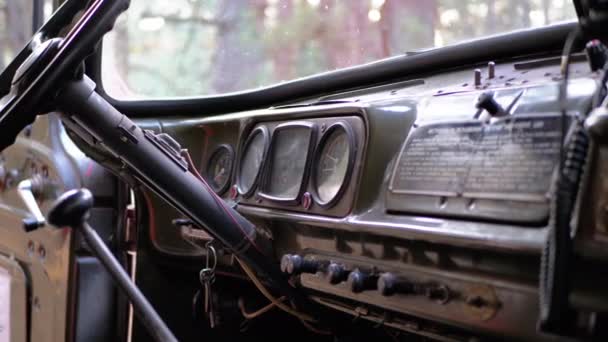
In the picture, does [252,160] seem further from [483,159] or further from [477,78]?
[483,159]

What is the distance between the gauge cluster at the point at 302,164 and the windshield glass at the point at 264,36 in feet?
1.27

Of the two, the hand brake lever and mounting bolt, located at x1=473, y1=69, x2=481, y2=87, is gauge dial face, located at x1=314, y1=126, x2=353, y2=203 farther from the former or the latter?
the hand brake lever

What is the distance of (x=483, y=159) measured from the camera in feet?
3.94

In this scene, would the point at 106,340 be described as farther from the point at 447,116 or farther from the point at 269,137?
the point at 447,116

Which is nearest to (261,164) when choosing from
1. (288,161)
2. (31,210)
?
(288,161)

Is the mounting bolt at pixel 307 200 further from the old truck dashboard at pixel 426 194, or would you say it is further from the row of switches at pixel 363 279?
the row of switches at pixel 363 279

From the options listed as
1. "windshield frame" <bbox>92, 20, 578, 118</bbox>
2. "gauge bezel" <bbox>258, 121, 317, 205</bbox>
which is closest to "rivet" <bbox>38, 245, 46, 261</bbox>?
"windshield frame" <bbox>92, 20, 578, 118</bbox>

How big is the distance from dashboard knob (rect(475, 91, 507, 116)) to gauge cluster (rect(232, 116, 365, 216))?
0.31 m

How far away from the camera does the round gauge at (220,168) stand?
205cm

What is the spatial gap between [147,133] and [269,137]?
1.50 feet

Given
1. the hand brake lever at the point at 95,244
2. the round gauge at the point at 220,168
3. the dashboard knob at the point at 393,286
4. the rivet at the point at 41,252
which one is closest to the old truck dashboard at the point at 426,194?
the dashboard knob at the point at 393,286

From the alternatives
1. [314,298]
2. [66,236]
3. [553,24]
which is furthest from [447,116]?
[66,236]

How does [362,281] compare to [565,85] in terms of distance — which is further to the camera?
[362,281]

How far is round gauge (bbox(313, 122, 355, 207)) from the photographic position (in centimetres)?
151
